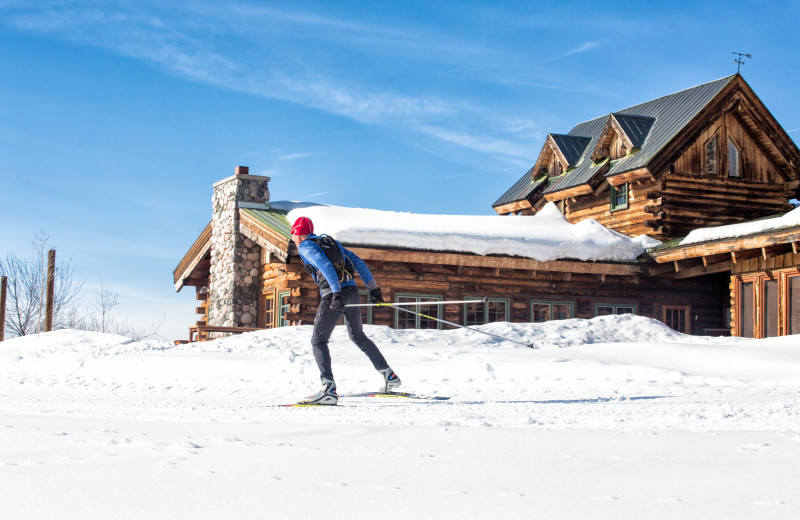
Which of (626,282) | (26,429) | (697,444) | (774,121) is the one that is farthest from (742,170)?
(26,429)

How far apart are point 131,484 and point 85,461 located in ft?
1.91

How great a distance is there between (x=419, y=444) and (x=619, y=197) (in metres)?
20.3

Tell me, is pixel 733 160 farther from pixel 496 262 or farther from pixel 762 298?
pixel 496 262

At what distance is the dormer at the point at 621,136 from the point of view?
2370cm

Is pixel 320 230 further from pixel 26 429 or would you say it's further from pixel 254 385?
pixel 26 429

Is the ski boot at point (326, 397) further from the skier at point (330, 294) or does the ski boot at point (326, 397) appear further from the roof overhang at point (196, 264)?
the roof overhang at point (196, 264)

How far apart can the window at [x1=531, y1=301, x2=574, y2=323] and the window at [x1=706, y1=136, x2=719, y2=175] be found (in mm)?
6033

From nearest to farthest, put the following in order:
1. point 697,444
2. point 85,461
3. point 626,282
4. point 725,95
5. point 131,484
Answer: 1. point 131,484
2. point 85,461
3. point 697,444
4. point 626,282
5. point 725,95

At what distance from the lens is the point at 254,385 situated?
1026cm

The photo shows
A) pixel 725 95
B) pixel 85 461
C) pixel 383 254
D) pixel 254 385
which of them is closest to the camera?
pixel 85 461

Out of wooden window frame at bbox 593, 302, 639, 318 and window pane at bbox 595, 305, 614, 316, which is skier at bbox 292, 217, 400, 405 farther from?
window pane at bbox 595, 305, 614, 316

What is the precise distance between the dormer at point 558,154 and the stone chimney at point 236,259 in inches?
391

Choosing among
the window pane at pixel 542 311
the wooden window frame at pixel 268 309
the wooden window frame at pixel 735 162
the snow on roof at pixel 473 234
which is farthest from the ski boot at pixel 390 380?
the wooden window frame at pixel 735 162

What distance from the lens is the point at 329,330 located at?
8.42 meters
